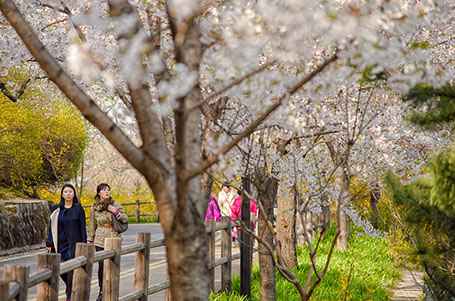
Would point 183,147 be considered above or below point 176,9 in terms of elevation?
below

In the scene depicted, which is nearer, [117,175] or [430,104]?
[430,104]

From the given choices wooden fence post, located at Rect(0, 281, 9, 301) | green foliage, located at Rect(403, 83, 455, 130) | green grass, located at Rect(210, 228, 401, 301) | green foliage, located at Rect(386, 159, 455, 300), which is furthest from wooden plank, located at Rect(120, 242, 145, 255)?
green foliage, located at Rect(403, 83, 455, 130)

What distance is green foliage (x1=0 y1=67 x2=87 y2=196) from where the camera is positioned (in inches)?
736

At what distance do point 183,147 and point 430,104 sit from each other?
181cm

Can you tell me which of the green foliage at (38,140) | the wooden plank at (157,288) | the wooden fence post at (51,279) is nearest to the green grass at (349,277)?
the wooden plank at (157,288)

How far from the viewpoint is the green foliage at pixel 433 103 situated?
150 inches

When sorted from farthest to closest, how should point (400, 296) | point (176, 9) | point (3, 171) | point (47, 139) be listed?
point (47, 139) → point (3, 171) → point (400, 296) → point (176, 9)

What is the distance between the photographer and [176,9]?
3.01 meters

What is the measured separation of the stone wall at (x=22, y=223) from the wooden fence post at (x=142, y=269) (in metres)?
9.44

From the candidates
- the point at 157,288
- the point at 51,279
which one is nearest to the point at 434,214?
the point at 51,279

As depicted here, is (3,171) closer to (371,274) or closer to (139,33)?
(371,274)

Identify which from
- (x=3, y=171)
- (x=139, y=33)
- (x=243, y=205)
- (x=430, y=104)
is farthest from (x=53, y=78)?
(x=3, y=171)

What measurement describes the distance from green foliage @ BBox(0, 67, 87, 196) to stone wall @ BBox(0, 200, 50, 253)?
76.4 inches

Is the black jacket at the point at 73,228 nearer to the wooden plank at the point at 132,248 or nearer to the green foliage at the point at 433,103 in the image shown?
the wooden plank at the point at 132,248
